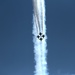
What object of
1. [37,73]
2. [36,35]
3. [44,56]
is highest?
[36,35]

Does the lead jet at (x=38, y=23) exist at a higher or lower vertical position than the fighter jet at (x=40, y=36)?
higher

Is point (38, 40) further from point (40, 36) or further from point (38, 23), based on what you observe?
point (38, 23)

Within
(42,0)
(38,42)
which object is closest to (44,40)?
(38,42)

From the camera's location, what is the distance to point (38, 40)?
4273 mm

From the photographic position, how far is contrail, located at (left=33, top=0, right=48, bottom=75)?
4.22 meters

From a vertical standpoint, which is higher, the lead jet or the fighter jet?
the lead jet

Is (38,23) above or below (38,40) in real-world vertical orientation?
above

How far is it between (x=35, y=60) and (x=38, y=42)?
1.04ft

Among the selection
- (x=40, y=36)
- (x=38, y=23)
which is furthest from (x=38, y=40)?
(x=38, y=23)

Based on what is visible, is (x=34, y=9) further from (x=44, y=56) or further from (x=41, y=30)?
(x=44, y=56)

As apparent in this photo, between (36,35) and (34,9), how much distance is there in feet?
1.46

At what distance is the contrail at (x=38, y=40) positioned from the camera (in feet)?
13.9

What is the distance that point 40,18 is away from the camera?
4.28 m

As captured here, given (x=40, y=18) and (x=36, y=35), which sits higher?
(x=40, y=18)
